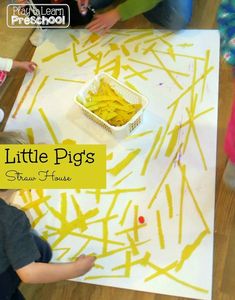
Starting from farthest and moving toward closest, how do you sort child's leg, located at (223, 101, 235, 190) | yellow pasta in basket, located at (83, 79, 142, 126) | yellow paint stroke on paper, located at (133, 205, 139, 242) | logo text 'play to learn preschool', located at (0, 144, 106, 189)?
1. yellow pasta in basket, located at (83, 79, 142, 126)
2. yellow paint stroke on paper, located at (133, 205, 139, 242)
3. child's leg, located at (223, 101, 235, 190)
4. logo text 'play to learn preschool', located at (0, 144, 106, 189)

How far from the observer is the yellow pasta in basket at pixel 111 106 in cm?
103

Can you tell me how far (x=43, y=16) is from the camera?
51.4 inches

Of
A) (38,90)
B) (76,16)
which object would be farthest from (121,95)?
(76,16)

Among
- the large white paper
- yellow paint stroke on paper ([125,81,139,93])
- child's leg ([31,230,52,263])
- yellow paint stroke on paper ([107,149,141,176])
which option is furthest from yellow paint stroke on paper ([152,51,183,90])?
child's leg ([31,230,52,263])

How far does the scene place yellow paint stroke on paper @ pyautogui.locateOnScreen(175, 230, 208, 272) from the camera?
868 millimetres

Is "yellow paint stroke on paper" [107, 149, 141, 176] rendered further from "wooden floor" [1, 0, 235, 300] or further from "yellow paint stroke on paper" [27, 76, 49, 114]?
"yellow paint stroke on paper" [27, 76, 49, 114]

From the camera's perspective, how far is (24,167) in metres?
0.56

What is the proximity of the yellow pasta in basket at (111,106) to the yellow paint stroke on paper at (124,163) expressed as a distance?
83 mm

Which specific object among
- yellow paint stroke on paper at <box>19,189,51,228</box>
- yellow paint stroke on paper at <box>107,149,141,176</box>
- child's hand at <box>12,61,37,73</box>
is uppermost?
child's hand at <box>12,61,37,73</box>

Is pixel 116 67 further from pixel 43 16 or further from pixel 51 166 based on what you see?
pixel 51 166

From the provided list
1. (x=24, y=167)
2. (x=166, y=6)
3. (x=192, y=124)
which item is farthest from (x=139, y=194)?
(x=166, y=6)

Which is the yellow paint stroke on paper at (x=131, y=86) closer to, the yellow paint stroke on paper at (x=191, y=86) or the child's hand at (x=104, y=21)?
the yellow paint stroke on paper at (x=191, y=86)

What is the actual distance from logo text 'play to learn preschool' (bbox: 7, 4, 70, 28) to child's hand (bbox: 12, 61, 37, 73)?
184 mm

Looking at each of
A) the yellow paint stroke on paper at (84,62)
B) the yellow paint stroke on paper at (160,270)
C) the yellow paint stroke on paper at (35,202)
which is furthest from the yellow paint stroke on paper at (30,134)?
the yellow paint stroke on paper at (160,270)
